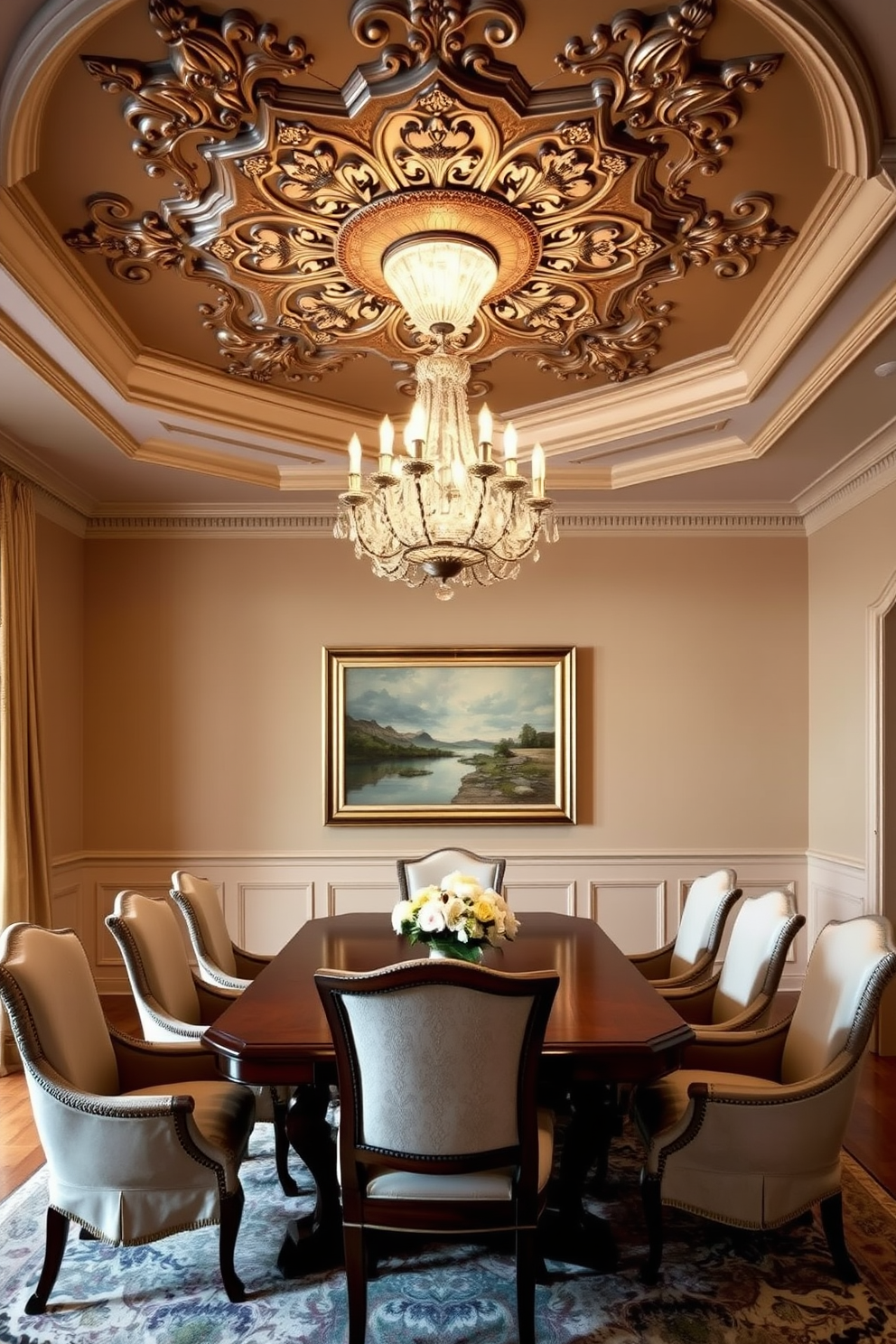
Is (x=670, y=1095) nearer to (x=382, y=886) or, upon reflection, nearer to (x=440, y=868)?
(x=440, y=868)

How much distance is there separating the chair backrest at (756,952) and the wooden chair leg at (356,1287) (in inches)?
63.7

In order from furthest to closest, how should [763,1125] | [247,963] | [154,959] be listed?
[247,963], [154,959], [763,1125]

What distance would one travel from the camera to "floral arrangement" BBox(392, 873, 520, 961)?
2775mm

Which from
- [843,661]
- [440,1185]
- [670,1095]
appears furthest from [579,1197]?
[843,661]

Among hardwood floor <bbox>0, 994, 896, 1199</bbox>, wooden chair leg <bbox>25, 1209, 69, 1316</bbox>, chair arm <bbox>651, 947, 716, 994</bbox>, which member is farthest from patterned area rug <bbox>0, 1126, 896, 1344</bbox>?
chair arm <bbox>651, 947, 716, 994</bbox>

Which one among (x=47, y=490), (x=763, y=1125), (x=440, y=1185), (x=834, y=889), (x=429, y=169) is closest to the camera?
(x=440, y=1185)

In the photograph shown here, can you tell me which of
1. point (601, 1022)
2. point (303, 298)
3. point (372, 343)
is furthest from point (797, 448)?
point (601, 1022)

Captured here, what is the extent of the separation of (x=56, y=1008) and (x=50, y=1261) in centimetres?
66

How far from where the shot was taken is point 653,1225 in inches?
104

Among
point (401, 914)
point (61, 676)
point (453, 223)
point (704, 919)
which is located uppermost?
point (453, 223)

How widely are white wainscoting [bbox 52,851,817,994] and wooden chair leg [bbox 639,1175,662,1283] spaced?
123 inches

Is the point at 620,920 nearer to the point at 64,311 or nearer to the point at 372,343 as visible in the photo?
the point at 372,343

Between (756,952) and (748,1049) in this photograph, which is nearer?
(748,1049)

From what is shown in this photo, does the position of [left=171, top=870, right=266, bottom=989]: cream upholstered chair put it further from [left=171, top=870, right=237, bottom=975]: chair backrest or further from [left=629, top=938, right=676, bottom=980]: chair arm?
[left=629, top=938, right=676, bottom=980]: chair arm
